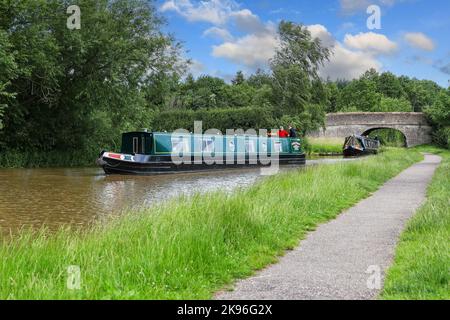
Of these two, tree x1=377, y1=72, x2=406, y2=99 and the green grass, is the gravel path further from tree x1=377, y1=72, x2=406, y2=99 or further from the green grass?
tree x1=377, y1=72, x2=406, y2=99

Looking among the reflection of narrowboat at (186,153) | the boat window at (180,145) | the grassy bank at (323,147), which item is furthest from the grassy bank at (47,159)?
the grassy bank at (323,147)

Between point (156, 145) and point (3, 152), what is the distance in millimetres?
5844

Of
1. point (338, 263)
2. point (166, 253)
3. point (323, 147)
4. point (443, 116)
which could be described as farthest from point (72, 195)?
point (443, 116)

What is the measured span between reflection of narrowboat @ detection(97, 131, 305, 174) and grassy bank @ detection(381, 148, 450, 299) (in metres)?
13.0

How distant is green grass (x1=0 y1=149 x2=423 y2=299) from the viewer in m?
3.75

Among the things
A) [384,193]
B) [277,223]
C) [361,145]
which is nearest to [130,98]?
[384,193]

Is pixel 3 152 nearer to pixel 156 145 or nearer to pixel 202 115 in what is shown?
pixel 156 145

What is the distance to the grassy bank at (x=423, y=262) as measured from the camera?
381 centimetres

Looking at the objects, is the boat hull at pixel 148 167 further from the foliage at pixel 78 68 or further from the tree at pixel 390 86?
the tree at pixel 390 86

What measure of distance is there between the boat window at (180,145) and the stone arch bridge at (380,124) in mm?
35435

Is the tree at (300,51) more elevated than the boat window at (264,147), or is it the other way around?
the tree at (300,51)

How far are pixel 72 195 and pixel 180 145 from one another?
848 cm

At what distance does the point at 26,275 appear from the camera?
157 inches
